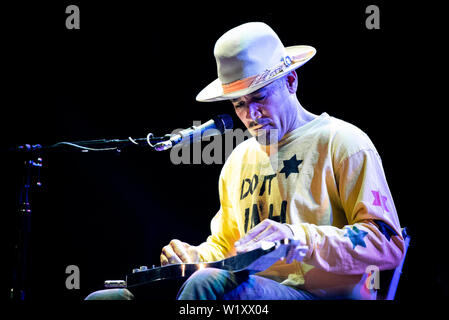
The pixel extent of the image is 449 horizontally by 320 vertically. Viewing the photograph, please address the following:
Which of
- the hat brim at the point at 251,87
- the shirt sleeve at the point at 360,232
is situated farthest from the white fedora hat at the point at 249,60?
the shirt sleeve at the point at 360,232

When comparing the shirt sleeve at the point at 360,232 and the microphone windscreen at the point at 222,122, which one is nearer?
the shirt sleeve at the point at 360,232

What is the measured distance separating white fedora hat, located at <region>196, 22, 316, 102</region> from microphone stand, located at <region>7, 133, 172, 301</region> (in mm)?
505

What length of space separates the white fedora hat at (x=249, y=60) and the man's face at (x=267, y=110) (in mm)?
59

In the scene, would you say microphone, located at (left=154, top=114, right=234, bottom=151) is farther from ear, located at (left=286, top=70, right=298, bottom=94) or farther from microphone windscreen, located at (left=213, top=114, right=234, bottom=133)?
ear, located at (left=286, top=70, right=298, bottom=94)

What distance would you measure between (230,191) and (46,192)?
161 cm

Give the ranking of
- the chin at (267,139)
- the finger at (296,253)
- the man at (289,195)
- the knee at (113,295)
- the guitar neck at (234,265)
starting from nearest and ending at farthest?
the guitar neck at (234,265)
the finger at (296,253)
the man at (289,195)
the knee at (113,295)
the chin at (267,139)

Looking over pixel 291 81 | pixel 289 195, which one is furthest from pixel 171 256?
pixel 291 81

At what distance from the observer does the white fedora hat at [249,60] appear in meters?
2.45

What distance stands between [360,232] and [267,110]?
0.84 m

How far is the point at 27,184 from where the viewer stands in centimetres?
236

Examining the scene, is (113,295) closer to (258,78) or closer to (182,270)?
(182,270)

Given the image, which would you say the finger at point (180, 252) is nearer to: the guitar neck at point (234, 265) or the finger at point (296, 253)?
the guitar neck at point (234, 265)

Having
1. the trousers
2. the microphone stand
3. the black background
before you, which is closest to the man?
the trousers

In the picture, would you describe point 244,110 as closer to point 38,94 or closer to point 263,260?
point 263,260
